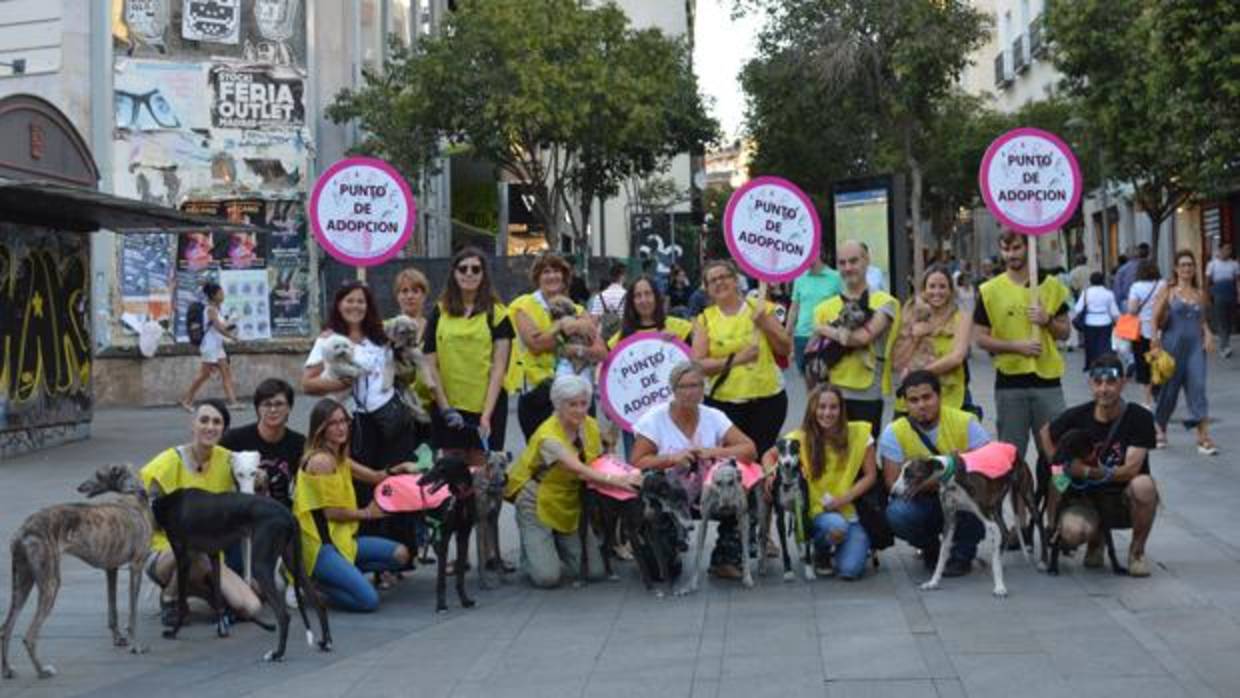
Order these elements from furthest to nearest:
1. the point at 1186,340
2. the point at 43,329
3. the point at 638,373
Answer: the point at 43,329, the point at 1186,340, the point at 638,373

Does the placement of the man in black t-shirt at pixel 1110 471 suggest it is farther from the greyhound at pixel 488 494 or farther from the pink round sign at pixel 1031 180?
the greyhound at pixel 488 494

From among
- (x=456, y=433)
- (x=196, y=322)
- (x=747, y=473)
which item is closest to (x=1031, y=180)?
(x=747, y=473)

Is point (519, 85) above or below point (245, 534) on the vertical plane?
above

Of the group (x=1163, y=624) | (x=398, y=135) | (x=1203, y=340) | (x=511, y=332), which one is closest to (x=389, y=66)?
(x=398, y=135)

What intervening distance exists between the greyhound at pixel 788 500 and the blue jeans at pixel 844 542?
0.09 metres

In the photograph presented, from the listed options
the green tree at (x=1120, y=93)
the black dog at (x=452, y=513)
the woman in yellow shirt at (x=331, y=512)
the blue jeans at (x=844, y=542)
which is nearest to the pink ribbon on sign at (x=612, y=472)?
the black dog at (x=452, y=513)

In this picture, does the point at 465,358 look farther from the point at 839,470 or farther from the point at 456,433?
the point at 839,470

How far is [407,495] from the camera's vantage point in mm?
9281

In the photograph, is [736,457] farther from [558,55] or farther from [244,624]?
[558,55]

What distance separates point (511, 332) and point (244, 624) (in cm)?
246

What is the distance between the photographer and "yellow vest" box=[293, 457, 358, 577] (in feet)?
29.6

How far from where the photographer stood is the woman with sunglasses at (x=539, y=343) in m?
10.7

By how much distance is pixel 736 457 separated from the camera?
963cm

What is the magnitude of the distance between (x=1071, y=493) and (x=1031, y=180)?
2.83 metres
